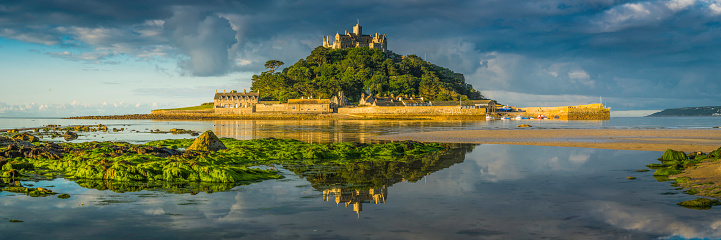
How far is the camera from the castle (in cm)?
14612

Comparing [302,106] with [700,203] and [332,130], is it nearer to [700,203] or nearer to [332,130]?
[332,130]

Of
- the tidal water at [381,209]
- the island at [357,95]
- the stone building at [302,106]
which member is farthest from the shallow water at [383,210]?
the stone building at [302,106]

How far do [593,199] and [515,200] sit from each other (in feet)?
5.24

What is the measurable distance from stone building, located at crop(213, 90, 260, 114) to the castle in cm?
4420

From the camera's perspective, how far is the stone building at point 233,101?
108625 mm

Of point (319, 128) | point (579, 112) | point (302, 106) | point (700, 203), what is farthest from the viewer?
point (302, 106)

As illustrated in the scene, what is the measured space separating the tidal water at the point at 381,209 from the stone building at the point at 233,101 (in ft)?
324

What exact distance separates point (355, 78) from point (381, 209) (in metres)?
112

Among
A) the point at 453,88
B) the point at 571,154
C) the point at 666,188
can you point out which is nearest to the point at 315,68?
the point at 453,88

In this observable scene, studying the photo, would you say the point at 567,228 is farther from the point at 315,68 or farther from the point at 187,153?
the point at 315,68

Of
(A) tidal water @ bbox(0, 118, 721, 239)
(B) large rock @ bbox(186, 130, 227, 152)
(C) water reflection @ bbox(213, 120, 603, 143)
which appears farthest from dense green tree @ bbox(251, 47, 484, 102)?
(A) tidal water @ bbox(0, 118, 721, 239)

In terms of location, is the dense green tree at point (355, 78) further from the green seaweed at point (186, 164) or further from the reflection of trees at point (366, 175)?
the reflection of trees at point (366, 175)

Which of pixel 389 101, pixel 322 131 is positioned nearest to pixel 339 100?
pixel 389 101

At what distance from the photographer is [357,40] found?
5846 inches
